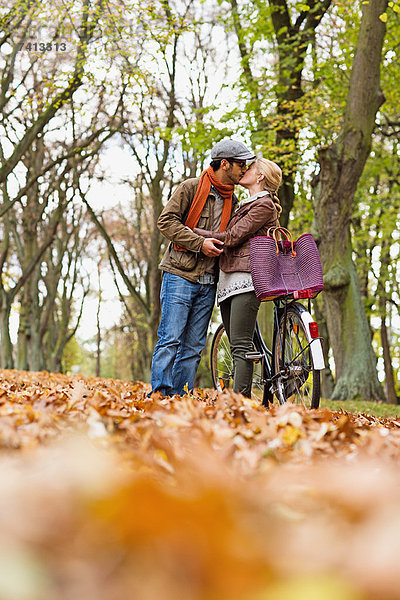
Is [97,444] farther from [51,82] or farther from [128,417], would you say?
[51,82]

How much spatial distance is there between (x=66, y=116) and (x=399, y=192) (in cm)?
1061

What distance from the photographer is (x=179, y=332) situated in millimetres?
4617

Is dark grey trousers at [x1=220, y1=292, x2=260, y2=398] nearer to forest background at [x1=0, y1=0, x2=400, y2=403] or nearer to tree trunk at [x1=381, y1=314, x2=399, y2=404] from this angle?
forest background at [x1=0, y1=0, x2=400, y2=403]

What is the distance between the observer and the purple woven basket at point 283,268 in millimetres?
4078

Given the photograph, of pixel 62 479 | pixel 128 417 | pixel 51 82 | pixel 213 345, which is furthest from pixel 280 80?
pixel 62 479

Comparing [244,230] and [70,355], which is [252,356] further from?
[70,355]

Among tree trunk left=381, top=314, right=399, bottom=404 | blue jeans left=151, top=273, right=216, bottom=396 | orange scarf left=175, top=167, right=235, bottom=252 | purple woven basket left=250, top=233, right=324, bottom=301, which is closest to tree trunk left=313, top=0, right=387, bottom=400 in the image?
orange scarf left=175, top=167, right=235, bottom=252

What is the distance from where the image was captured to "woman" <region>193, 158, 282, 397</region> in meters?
4.27

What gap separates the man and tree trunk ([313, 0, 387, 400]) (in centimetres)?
696

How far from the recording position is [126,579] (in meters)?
0.79

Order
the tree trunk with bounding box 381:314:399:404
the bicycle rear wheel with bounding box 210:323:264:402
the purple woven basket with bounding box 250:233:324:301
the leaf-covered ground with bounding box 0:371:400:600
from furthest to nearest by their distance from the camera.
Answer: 1. the tree trunk with bounding box 381:314:399:404
2. the bicycle rear wheel with bounding box 210:323:264:402
3. the purple woven basket with bounding box 250:233:324:301
4. the leaf-covered ground with bounding box 0:371:400:600

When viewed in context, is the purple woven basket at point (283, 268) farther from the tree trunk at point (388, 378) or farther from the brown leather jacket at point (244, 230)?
the tree trunk at point (388, 378)

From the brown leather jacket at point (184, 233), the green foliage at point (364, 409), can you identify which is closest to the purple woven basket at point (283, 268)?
the brown leather jacket at point (184, 233)

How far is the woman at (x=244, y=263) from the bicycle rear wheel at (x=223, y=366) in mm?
808
